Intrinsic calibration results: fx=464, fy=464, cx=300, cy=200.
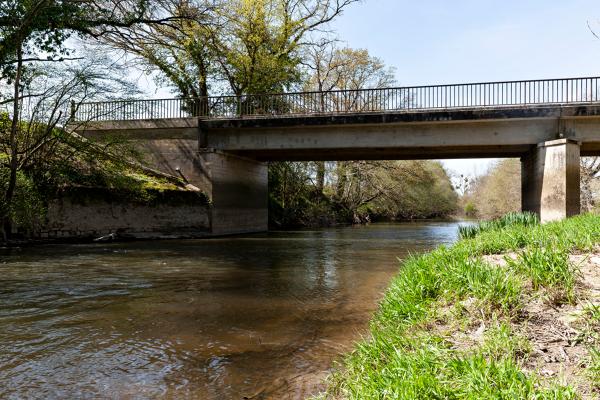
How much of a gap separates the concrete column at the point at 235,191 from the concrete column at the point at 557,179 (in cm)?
1541

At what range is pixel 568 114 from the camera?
19578 mm

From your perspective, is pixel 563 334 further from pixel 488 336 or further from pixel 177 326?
pixel 177 326

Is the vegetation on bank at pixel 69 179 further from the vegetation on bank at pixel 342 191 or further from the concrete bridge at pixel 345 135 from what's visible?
the vegetation on bank at pixel 342 191

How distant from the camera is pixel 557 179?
64.7ft

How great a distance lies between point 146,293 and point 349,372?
5.58 meters

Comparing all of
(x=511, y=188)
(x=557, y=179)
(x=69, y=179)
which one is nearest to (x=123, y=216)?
(x=69, y=179)

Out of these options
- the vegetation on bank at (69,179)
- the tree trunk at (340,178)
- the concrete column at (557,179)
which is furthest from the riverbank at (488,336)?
the tree trunk at (340,178)

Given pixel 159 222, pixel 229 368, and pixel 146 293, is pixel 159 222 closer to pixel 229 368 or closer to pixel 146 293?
pixel 146 293

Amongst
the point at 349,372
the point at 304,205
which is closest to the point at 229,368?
the point at 349,372

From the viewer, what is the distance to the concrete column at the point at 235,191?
24.5 meters

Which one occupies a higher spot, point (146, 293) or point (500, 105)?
point (500, 105)

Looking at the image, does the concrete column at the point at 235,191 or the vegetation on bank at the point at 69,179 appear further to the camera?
the concrete column at the point at 235,191

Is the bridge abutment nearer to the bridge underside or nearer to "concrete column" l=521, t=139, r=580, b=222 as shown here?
the bridge underside

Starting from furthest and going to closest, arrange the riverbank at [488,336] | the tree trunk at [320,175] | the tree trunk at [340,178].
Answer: the tree trunk at [340,178] < the tree trunk at [320,175] < the riverbank at [488,336]
